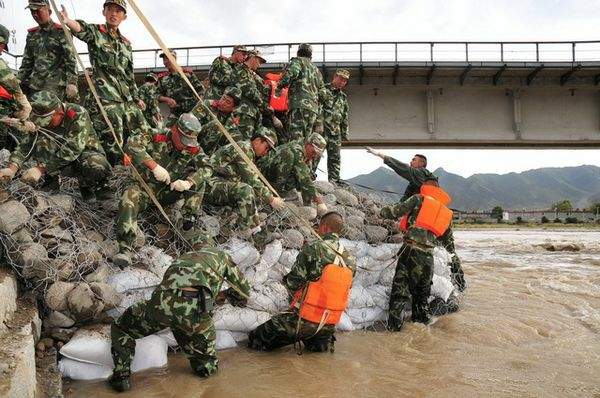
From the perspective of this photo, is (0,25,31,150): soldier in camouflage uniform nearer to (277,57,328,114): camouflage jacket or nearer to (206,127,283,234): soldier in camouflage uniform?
(206,127,283,234): soldier in camouflage uniform

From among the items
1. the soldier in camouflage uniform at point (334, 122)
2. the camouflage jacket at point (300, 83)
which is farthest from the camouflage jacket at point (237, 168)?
the soldier in camouflage uniform at point (334, 122)

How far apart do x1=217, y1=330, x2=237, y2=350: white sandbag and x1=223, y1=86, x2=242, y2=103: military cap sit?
3402mm

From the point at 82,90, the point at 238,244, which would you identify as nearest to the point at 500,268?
the point at 238,244

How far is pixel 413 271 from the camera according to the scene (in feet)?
17.1

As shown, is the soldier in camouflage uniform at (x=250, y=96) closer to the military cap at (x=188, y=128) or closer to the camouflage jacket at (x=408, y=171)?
the camouflage jacket at (x=408, y=171)

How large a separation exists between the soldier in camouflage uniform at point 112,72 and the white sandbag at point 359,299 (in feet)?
9.16

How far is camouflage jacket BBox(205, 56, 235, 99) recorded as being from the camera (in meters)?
7.39

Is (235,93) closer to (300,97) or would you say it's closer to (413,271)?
(300,97)

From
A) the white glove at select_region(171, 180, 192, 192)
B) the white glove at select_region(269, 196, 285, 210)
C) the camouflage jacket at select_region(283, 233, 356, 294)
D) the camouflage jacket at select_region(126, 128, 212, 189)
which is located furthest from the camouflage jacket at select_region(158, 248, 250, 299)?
the white glove at select_region(269, 196, 285, 210)

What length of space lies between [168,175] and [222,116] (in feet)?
7.87

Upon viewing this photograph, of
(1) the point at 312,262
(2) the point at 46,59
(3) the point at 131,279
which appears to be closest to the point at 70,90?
(2) the point at 46,59

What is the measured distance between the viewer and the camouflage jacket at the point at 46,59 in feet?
17.4

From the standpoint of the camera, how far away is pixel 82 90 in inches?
467

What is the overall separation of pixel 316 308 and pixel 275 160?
7.37 feet
